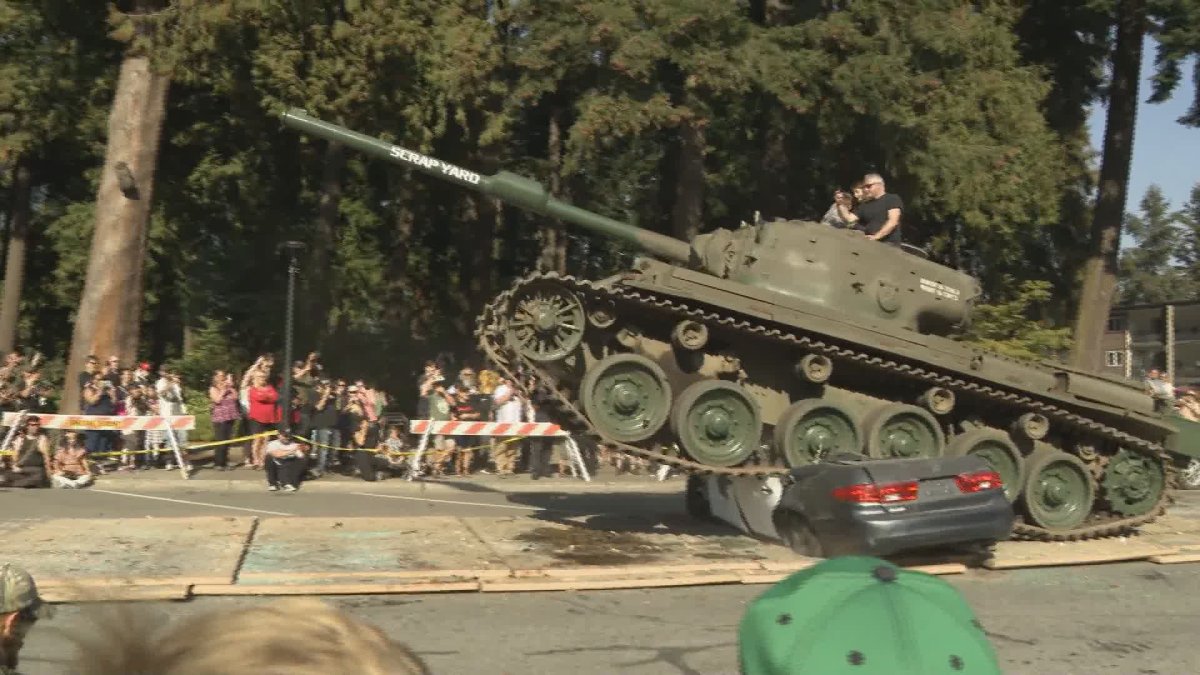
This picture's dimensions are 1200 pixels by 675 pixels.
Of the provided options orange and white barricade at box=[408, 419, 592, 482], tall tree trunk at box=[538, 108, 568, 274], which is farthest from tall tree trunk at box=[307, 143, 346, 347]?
orange and white barricade at box=[408, 419, 592, 482]

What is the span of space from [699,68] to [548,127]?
1215 cm

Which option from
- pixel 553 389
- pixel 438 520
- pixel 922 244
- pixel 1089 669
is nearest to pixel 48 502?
pixel 438 520

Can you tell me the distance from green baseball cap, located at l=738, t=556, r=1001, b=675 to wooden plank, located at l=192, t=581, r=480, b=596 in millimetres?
6956

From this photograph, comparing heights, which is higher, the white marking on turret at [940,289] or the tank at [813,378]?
the white marking on turret at [940,289]

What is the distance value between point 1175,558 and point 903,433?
2551 millimetres

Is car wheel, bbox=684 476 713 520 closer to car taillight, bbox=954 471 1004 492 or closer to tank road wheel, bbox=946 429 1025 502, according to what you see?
tank road wheel, bbox=946 429 1025 502

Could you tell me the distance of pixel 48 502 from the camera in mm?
14555

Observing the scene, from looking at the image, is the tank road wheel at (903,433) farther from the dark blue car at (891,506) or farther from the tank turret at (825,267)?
the dark blue car at (891,506)

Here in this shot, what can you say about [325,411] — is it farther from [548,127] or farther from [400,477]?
[548,127]

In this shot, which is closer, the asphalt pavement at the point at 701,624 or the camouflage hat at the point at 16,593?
the camouflage hat at the point at 16,593

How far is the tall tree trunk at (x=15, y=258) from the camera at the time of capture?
98.8 feet

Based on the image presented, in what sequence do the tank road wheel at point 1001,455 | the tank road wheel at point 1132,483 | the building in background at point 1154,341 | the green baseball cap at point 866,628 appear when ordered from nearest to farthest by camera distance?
the green baseball cap at point 866,628, the tank road wheel at point 1001,455, the tank road wheel at point 1132,483, the building in background at point 1154,341

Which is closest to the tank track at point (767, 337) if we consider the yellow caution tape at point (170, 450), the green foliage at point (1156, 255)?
the yellow caution tape at point (170, 450)

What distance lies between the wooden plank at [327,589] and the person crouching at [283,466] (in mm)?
7973
